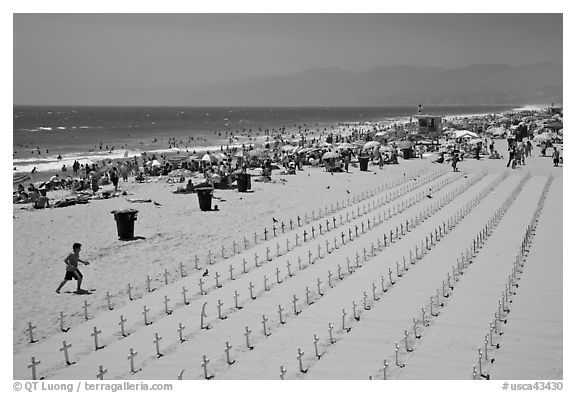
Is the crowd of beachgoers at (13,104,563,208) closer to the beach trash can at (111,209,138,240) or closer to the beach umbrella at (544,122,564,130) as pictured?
the beach umbrella at (544,122,564,130)

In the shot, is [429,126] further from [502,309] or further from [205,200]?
[502,309]

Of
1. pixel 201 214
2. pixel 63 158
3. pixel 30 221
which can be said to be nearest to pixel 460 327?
pixel 201 214

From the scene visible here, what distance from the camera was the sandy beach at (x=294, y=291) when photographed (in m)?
8.63

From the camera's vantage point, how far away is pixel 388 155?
42.8 m

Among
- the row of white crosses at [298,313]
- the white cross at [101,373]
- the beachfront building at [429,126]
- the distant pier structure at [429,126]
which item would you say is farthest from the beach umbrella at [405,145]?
the white cross at [101,373]

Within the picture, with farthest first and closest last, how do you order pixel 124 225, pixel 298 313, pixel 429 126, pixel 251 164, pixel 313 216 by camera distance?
1. pixel 429 126
2. pixel 251 164
3. pixel 313 216
4. pixel 124 225
5. pixel 298 313

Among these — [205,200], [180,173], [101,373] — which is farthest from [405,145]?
[101,373]

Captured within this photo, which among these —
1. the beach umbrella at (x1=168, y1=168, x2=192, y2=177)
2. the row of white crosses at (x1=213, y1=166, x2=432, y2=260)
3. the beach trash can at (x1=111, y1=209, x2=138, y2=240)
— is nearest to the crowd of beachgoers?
the beach umbrella at (x1=168, y1=168, x2=192, y2=177)

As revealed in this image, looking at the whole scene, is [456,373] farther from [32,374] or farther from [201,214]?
[201,214]

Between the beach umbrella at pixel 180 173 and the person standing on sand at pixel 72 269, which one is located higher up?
the beach umbrella at pixel 180 173

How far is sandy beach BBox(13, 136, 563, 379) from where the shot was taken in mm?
8633

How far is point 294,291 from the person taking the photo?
11.7m

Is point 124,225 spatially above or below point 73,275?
above

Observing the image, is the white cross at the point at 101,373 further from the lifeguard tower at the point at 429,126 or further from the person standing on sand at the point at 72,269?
the lifeguard tower at the point at 429,126
